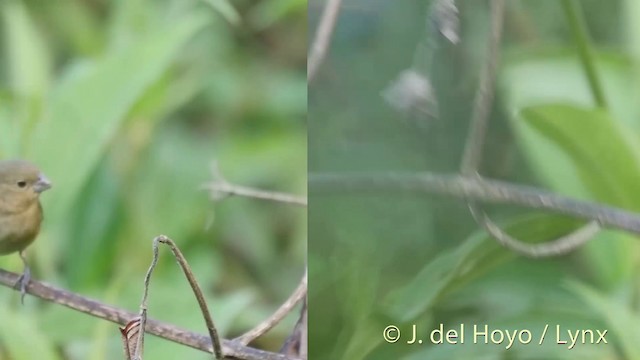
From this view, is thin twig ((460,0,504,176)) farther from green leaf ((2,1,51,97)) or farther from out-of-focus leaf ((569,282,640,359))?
green leaf ((2,1,51,97))

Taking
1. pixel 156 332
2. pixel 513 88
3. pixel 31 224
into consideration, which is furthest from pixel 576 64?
pixel 31 224

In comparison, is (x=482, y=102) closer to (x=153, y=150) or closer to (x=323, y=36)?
(x=323, y=36)

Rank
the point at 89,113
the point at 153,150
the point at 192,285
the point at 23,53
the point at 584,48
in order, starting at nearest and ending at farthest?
the point at 192,285, the point at 584,48, the point at 89,113, the point at 23,53, the point at 153,150

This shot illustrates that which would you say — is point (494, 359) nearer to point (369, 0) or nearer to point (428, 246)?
point (428, 246)

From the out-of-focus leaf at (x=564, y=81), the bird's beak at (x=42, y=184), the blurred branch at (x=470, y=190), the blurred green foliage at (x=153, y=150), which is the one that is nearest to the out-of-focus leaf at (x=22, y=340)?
the blurred green foliage at (x=153, y=150)

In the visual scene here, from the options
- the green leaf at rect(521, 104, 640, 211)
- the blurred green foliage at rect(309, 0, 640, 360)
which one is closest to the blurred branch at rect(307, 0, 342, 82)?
the blurred green foliage at rect(309, 0, 640, 360)

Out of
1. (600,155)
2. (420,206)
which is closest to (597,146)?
(600,155)

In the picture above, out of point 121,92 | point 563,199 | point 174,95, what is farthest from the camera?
point 174,95
